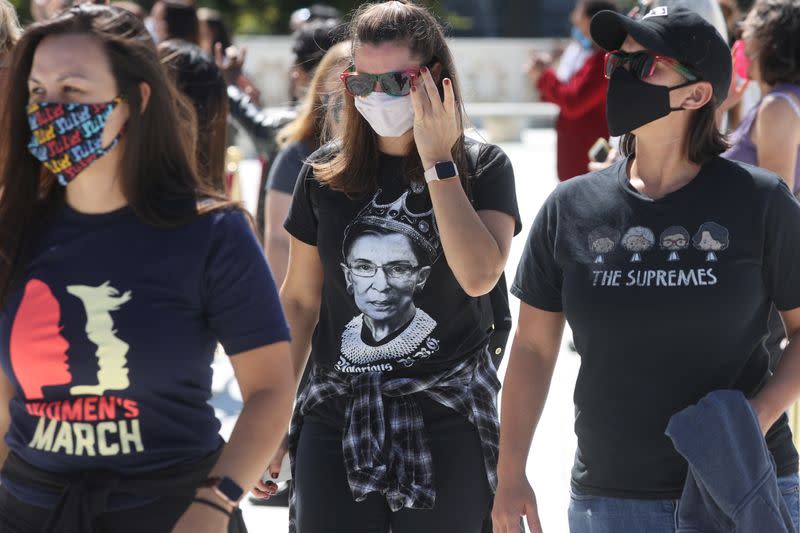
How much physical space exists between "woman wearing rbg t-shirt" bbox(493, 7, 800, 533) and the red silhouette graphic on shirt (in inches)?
45.0

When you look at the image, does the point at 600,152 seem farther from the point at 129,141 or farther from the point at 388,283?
the point at 129,141

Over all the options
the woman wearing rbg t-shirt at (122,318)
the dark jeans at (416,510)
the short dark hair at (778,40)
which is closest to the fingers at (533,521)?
the dark jeans at (416,510)

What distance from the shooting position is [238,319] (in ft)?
8.89

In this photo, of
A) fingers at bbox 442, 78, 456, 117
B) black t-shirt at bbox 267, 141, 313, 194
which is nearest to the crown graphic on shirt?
fingers at bbox 442, 78, 456, 117

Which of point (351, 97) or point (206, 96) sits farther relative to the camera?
point (206, 96)

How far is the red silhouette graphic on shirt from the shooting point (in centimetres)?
271

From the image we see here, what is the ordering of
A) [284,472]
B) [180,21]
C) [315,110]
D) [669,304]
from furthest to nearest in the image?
1. [180,21]
2. [315,110]
3. [284,472]
4. [669,304]

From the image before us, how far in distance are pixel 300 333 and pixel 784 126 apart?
7.37 feet

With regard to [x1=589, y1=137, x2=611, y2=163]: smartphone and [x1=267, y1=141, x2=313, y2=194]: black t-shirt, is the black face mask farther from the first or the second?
[x1=589, y1=137, x2=611, y2=163]: smartphone

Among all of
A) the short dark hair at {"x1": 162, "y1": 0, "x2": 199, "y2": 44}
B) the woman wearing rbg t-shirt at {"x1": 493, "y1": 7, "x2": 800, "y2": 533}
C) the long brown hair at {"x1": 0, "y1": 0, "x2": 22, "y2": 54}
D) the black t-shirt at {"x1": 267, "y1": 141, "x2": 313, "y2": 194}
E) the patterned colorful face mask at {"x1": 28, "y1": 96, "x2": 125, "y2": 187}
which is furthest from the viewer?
the short dark hair at {"x1": 162, "y1": 0, "x2": 199, "y2": 44}

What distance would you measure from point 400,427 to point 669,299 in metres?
0.83

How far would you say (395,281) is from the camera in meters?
3.44

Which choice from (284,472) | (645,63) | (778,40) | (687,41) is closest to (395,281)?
(284,472)

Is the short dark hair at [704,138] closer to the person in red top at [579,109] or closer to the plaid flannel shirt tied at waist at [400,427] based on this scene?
the plaid flannel shirt tied at waist at [400,427]
